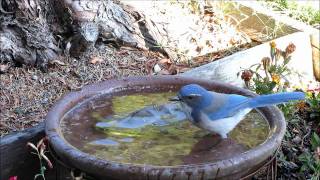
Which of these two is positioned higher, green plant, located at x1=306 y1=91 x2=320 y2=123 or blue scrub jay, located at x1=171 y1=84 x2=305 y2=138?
blue scrub jay, located at x1=171 y1=84 x2=305 y2=138

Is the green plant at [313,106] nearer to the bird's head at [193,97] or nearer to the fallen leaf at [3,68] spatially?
the bird's head at [193,97]

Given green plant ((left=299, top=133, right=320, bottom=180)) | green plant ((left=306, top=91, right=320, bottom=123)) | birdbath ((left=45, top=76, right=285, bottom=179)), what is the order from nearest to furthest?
birdbath ((left=45, top=76, right=285, bottom=179)) → green plant ((left=299, top=133, right=320, bottom=180)) → green plant ((left=306, top=91, right=320, bottom=123))

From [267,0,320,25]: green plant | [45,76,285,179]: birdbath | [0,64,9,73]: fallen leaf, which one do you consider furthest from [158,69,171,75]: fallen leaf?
[267,0,320,25]: green plant

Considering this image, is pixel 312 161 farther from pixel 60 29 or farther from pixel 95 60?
pixel 60 29

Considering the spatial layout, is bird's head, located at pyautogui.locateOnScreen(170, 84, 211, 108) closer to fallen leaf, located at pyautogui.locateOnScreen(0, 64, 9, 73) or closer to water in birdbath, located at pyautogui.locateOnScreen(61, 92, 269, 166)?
water in birdbath, located at pyautogui.locateOnScreen(61, 92, 269, 166)

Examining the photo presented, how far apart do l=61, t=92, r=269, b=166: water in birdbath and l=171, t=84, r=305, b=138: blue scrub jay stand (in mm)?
78

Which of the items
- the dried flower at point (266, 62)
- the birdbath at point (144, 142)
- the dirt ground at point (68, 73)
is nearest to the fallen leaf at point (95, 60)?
the dirt ground at point (68, 73)

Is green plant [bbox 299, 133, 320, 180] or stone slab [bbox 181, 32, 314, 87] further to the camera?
stone slab [bbox 181, 32, 314, 87]

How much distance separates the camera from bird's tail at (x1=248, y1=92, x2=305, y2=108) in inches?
96.3

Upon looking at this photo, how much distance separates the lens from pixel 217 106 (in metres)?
2.45

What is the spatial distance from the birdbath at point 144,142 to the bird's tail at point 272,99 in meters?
0.11

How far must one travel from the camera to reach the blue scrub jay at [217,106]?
96.0 inches

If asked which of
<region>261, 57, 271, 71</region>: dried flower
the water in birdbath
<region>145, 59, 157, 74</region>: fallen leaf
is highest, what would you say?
the water in birdbath

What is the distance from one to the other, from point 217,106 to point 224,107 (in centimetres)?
3
